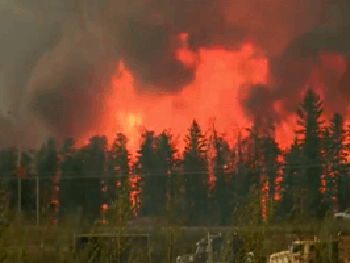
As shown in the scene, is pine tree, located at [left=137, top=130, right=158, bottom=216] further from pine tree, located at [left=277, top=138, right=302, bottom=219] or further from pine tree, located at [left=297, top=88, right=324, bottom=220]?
pine tree, located at [left=297, top=88, right=324, bottom=220]

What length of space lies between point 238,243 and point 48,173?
316 centimetres

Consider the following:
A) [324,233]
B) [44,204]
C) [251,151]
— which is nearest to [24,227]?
[44,204]

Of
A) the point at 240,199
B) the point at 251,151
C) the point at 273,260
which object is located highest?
the point at 251,151

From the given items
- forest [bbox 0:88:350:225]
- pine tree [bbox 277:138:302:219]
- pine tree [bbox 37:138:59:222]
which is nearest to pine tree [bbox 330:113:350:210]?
forest [bbox 0:88:350:225]

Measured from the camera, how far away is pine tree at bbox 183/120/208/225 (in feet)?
33.4

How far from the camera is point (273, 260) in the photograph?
947cm

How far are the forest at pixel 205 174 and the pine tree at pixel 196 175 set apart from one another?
14 mm

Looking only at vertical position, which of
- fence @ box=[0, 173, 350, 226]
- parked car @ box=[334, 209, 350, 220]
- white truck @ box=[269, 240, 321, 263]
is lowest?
white truck @ box=[269, 240, 321, 263]

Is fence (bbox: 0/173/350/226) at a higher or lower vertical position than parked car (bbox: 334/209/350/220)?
higher

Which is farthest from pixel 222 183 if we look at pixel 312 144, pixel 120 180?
pixel 120 180

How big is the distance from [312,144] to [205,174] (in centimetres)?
152

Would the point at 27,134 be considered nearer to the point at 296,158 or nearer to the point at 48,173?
the point at 48,173

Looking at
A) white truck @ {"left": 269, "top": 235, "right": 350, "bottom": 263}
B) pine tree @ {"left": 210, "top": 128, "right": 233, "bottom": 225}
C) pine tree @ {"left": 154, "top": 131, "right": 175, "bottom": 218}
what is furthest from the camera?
pine tree @ {"left": 154, "top": 131, "right": 175, "bottom": 218}

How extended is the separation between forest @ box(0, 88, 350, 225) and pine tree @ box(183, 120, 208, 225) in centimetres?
1
